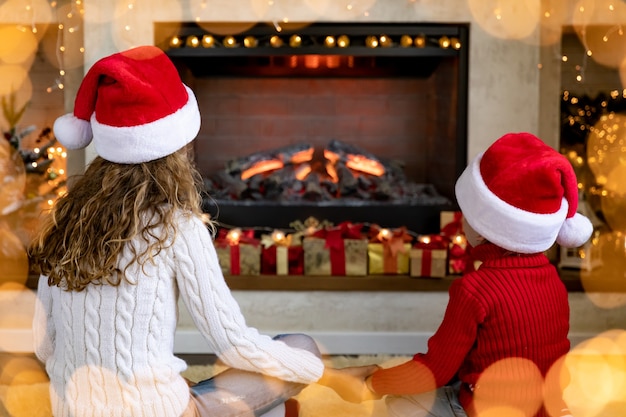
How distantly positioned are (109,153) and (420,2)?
82.7 inches

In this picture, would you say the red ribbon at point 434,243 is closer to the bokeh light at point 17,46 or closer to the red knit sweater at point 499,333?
the red knit sweater at point 499,333

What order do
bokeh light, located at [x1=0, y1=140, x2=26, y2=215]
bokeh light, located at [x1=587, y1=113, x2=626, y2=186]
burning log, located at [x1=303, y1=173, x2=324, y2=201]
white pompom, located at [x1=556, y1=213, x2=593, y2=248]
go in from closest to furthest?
white pompom, located at [x1=556, y1=213, x2=593, y2=248] → burning log, located at [x1=303, y1=173, x2=324, y2=201] → bokeh light, located at [x1=0, y1=140, x2=26, y2=215] → bokeh light, located at [x1=587, y1=113, x2=626, y2=186]

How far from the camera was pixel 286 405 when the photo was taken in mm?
A: 2113

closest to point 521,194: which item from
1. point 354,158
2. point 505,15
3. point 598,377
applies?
point 598,377

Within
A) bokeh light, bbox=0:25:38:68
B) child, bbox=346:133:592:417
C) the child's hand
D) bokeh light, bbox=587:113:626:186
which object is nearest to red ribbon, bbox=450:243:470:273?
bokeh light, bbox=587:113:626:186

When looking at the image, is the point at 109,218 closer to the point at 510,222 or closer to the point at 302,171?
the point at 510,222

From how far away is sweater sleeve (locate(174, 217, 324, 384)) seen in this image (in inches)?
69.1

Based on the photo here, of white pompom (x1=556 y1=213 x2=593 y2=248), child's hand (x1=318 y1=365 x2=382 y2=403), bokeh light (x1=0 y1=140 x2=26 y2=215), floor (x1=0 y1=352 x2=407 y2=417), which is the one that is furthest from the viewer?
bokeh light (x1=0 y1=140 x2=26 y2=215)

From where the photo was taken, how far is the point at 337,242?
138 inches

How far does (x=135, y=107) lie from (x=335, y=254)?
73.5 inches

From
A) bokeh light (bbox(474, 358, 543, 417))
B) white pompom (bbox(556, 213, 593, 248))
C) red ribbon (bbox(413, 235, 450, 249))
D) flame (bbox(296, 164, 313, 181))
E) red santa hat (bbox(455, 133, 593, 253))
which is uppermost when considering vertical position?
red santa hat (bbox(455, 133, 593, 253))

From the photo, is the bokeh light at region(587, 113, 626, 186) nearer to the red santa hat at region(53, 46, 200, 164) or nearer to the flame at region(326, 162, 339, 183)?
the flame at region(326, 162, 339, 183)

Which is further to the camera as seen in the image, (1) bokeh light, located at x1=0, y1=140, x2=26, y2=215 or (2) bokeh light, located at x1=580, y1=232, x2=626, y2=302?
(1) bokeh light, located at x1=0, y1=140, x2=26, y2=215

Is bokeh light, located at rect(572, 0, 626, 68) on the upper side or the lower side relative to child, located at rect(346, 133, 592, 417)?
upper
